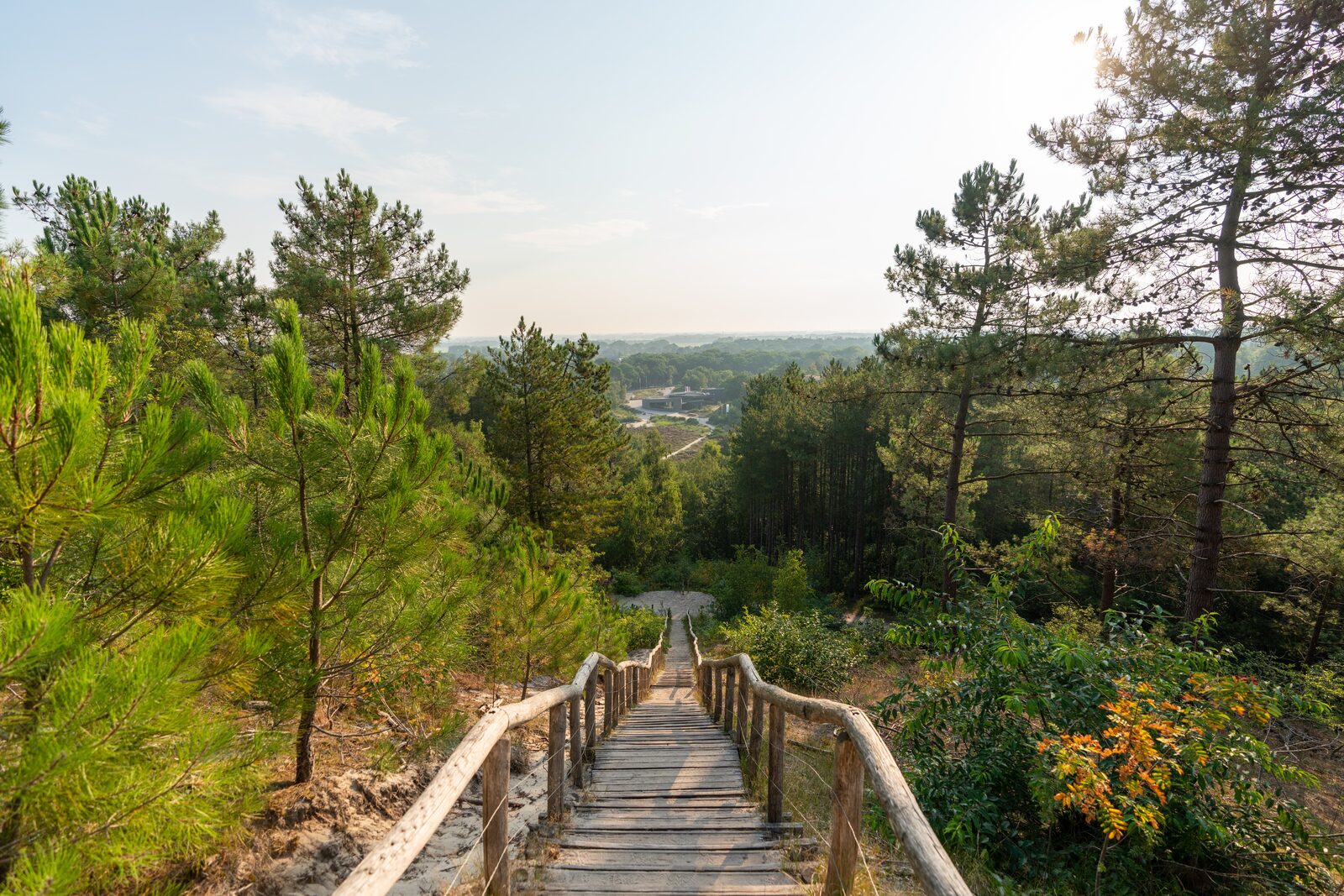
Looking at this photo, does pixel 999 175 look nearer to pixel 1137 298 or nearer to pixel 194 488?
pixel 1137 298

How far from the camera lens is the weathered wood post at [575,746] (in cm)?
390

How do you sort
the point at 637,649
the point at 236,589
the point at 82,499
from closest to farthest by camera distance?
the point at 82,499 < the point at 236,589 < the point at 637,649

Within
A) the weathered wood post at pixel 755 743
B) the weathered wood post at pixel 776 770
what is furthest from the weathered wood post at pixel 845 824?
the weathered wood post at pixel 755 743

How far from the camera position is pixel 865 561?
1078 inches

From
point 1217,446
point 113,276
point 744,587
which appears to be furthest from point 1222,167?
point 744,587

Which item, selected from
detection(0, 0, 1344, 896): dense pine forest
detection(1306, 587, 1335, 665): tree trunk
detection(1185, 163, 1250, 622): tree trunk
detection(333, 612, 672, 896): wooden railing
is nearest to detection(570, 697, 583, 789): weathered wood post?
detection(333, 612, 672, 896): wooden railing

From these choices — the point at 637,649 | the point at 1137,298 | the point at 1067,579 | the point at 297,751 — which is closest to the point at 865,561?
the point at 1067,579

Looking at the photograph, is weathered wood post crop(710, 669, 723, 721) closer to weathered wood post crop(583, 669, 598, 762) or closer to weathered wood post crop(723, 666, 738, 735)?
weathered wood post crop(723, 666, 738, 735)

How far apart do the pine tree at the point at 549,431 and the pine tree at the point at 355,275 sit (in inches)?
96.4

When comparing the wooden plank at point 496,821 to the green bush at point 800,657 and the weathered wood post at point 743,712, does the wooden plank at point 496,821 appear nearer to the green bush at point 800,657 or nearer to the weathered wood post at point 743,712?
the weathered wood post at point 743,712

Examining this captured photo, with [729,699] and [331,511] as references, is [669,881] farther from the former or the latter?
[729,699]

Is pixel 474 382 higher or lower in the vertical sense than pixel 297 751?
higher

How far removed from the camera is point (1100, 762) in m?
3.32

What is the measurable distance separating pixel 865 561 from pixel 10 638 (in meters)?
28.8
